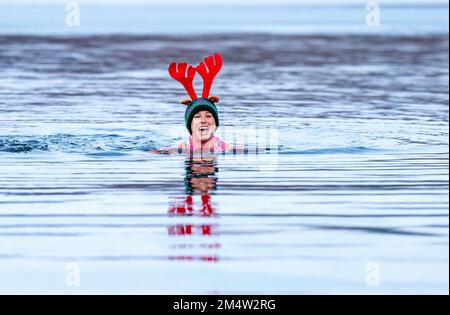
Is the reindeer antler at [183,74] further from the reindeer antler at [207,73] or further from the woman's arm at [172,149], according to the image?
the woman's arm at [172,149]

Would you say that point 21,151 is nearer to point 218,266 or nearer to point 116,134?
point 116,134

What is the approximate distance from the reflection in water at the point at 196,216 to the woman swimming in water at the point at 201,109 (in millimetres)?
703

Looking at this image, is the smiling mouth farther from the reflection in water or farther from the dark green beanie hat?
the reflection in water

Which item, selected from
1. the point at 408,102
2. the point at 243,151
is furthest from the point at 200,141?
the point at 408,102

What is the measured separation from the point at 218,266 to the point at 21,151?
6288 mm

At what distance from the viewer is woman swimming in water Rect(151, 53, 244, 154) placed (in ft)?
44.3

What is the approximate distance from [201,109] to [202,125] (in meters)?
0.18

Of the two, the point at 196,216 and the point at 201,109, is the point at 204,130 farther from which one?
the point at 196,216

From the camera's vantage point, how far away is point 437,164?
13227mm

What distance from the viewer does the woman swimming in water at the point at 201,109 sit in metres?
13.5

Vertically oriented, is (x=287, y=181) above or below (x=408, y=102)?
below

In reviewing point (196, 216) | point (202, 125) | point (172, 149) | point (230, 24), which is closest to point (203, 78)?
point (202, 125)

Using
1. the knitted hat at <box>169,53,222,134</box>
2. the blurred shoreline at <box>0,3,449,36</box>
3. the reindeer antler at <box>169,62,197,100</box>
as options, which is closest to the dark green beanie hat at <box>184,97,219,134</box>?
the knitted hat at <box>169,53,222,134</box>

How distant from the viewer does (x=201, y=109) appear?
44.4 ft
